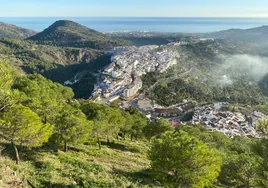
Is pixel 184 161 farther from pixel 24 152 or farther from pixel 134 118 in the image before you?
pixel 134 118

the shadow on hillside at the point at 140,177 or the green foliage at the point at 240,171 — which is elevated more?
the shadow on hillside at the point at 140,177

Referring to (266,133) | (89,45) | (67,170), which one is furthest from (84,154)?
(89,45)

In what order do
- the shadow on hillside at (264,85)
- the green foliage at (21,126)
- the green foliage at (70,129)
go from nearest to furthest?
the green foliage at (21,126) → the green foliage at (70,129) → the shadow on hillside at (264,85)

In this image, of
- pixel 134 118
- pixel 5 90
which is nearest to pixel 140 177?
pixel 5 90

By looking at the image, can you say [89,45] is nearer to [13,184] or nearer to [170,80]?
[170,80]

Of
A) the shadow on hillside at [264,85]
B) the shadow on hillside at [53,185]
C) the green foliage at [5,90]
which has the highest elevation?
the green foliage at [5,90]

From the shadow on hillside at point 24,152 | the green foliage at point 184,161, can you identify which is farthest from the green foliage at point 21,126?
the green foliage at point 184,161

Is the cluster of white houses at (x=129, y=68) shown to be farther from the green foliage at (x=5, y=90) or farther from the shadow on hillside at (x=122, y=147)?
the green foliage at (x=5, y=90)

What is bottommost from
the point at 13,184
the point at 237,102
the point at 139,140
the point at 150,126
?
the point at 237,102
